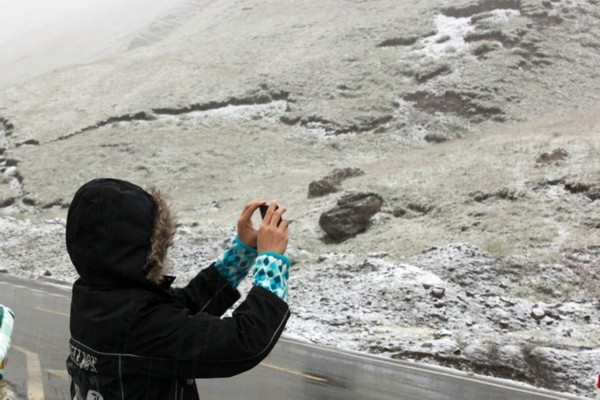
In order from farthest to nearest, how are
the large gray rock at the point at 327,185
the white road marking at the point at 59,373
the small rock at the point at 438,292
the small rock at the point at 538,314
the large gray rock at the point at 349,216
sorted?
the large gray rock at the point at 327,185, the large gray rock at the point at 349,216, the small rock at the point at 438,292, the small rock at the point at 538,314, the white road marking at the point at 59,373

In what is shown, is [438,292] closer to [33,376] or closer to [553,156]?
[33,376]

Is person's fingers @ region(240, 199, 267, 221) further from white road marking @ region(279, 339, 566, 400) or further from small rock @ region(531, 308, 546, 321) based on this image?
small rock @ region(531, 308, 546, 321)

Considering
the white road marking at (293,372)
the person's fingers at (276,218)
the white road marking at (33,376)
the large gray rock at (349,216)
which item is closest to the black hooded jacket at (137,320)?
the person's fingers at (276,218)

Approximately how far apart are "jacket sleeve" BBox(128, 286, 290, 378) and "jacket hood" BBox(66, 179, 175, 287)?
16 cm

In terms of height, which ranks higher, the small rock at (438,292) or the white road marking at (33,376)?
the white road marking at (33,376)

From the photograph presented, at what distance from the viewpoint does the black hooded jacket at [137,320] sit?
1.87 meters

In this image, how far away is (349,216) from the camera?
706 inches

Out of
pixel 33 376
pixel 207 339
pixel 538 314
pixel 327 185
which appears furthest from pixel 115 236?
pixel 327 185

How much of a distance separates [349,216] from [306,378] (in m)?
10.2

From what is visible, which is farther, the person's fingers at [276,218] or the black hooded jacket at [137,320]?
the person's fingers at [276,218]

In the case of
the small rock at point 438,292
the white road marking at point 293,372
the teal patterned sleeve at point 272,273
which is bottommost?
the small rock at point 438,292

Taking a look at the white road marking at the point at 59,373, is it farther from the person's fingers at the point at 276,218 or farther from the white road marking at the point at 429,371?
the person's fingers at the point at 276,218

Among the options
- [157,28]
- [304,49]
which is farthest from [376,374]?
[157,28]

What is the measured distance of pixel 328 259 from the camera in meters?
16.0
